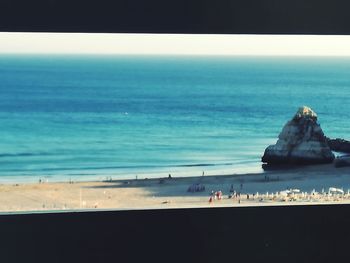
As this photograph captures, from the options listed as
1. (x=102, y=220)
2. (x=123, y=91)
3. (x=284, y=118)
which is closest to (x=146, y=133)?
(x=123, y=91)

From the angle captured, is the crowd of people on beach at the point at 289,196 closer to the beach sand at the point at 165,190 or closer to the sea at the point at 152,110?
the beach sand at the point at 165,190

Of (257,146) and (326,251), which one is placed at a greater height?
(257,146)

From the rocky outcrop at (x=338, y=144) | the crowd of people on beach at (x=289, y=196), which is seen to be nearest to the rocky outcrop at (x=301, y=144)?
the rocky outcrop at (x=338, y=144)

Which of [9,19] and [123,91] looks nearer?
[9,19]


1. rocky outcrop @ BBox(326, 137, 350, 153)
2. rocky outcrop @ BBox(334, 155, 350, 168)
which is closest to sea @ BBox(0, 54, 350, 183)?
rocky outcrop @ BBox(326, 137, 350, 153)

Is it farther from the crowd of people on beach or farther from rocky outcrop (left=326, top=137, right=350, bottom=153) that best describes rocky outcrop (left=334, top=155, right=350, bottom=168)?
the crowd of people on beach

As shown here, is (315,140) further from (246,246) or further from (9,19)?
(9,19)
